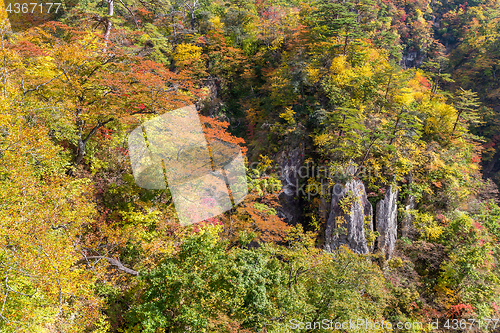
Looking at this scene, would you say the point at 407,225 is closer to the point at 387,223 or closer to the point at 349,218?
the point at 387,223

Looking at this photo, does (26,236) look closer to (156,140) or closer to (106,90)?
(156,140)

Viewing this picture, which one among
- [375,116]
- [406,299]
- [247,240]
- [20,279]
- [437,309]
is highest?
[20,279]

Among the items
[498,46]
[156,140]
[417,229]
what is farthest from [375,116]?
[498,46]

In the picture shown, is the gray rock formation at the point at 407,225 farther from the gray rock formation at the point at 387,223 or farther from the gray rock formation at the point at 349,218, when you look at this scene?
the gray rock formation at the point at 349,218

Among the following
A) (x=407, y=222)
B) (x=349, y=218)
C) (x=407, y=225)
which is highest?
(x=349, y=218)

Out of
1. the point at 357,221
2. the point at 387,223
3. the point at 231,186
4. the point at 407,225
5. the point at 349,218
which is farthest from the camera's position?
the point at 407,225

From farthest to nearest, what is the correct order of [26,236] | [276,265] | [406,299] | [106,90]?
[406,299] < [106,90] < [276,265] < [26,236]

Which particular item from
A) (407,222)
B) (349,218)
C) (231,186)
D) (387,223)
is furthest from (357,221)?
(231,186)
